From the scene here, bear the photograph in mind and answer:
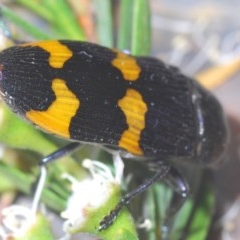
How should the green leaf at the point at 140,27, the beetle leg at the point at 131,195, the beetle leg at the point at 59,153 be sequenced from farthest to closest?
the green leaf at the point at 140,27
the beetle leg at the point at 59,153
the beetle leg at the point at 131,195

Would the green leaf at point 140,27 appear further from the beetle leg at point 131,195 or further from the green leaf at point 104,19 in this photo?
the beetle leg at point 131,195

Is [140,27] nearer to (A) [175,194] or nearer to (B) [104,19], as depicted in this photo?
(B) [104,19]

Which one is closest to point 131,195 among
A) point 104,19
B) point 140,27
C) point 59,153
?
point 59,153

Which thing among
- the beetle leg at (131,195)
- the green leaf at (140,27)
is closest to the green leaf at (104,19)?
the green leaf at (140,27)

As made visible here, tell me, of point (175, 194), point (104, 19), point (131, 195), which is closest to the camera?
point (131, 195)

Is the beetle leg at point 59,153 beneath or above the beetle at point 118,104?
beneath

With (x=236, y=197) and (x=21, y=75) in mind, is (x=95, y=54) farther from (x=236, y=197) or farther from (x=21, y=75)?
(x=236, y=197)

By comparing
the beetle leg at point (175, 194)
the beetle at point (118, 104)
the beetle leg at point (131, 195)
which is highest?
the beetle at point (118, 104)
